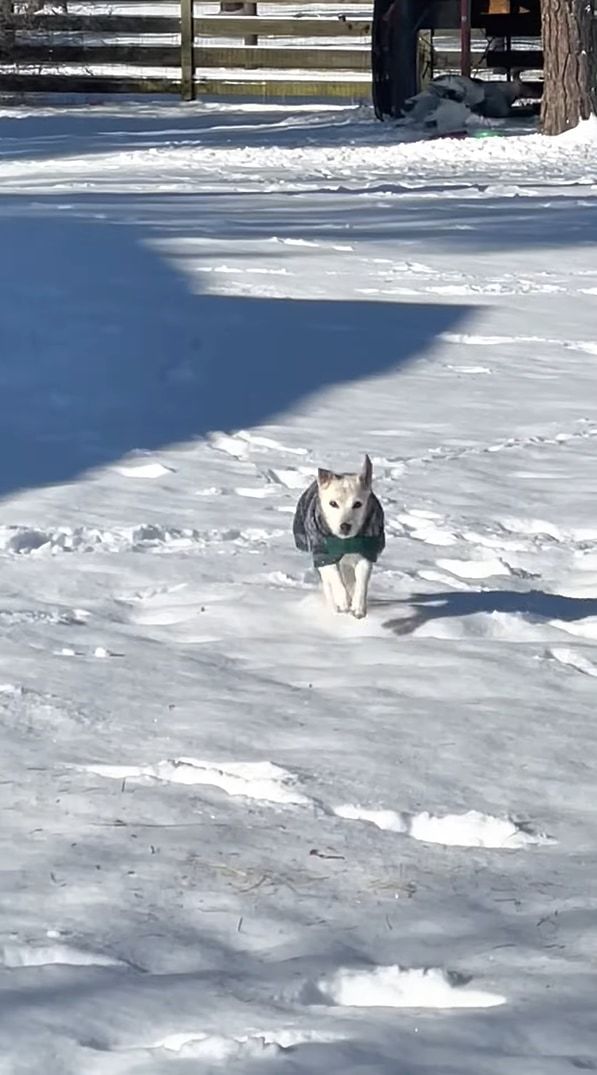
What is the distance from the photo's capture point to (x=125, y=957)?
10.5ft

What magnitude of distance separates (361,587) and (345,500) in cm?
31

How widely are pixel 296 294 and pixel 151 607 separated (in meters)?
5.26

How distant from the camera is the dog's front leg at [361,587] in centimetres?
516

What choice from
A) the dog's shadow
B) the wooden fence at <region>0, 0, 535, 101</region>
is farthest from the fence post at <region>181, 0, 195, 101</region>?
the dog's shadow

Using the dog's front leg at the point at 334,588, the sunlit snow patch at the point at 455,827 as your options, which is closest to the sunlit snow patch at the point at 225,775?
the sunlit snow patch at the point at 455,827

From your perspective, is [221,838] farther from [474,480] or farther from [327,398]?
[327,398]

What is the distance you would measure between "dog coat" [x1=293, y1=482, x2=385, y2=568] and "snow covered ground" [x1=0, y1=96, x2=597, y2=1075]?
0.24m

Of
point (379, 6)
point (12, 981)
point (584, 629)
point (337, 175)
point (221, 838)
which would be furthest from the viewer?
point (379, 6)

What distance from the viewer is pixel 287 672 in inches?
192

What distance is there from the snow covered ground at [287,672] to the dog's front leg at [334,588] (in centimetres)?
9

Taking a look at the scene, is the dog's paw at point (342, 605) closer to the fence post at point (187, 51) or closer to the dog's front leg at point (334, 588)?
the dog's front leg at point (334, 588)

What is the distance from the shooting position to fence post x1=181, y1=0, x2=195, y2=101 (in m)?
25.9

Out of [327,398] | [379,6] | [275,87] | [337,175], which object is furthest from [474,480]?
[275,87]

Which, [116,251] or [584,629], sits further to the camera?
[116,251]
